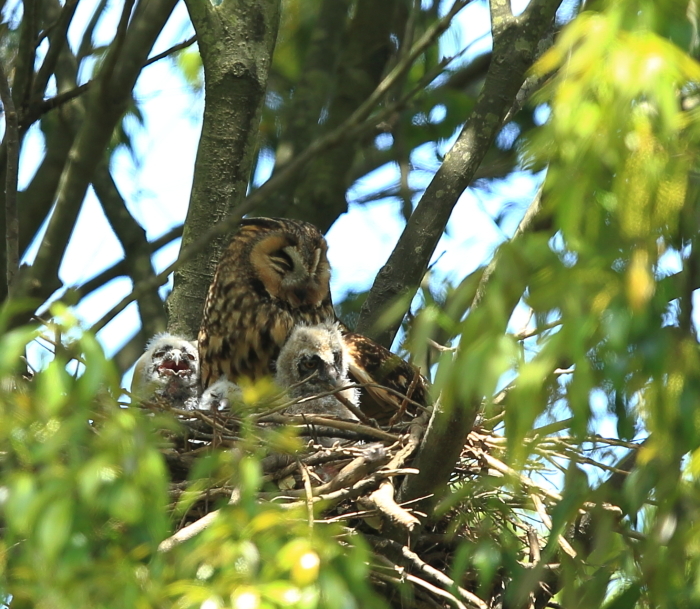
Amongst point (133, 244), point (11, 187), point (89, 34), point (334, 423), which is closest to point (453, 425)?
point (334, 423)

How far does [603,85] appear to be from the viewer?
1.46 meters

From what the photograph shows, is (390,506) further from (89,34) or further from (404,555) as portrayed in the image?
(89,34)

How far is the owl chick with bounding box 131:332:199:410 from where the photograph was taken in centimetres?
352

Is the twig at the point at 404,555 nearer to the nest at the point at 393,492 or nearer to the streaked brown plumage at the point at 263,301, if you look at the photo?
the nest at the point at 393,492

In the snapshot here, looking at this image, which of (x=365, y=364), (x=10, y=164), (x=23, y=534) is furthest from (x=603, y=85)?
(x=365, y=364)

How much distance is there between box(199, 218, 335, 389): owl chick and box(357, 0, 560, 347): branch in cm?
23

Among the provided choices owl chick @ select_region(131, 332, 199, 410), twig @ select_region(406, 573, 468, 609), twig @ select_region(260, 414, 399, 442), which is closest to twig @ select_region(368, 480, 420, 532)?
twig @ select_region(406, 573, 468, 609)

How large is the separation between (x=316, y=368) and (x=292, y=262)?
1.64 feet

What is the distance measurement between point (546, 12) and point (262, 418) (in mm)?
1591

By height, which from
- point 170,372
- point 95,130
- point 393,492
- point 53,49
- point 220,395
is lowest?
point 393,492

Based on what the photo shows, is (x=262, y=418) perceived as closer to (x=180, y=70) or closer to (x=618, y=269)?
(x=618, y=269)

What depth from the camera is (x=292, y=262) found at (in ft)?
12.1

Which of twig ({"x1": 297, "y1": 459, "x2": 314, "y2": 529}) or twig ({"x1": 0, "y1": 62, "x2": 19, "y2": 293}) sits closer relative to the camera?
twig ({"x1": 297, "y1": 459, "x2": 314, "y2": 529})

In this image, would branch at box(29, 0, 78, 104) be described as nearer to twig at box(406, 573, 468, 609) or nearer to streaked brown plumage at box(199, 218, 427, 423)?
streaked brown plumage at box(199, 218, 427, 423)
